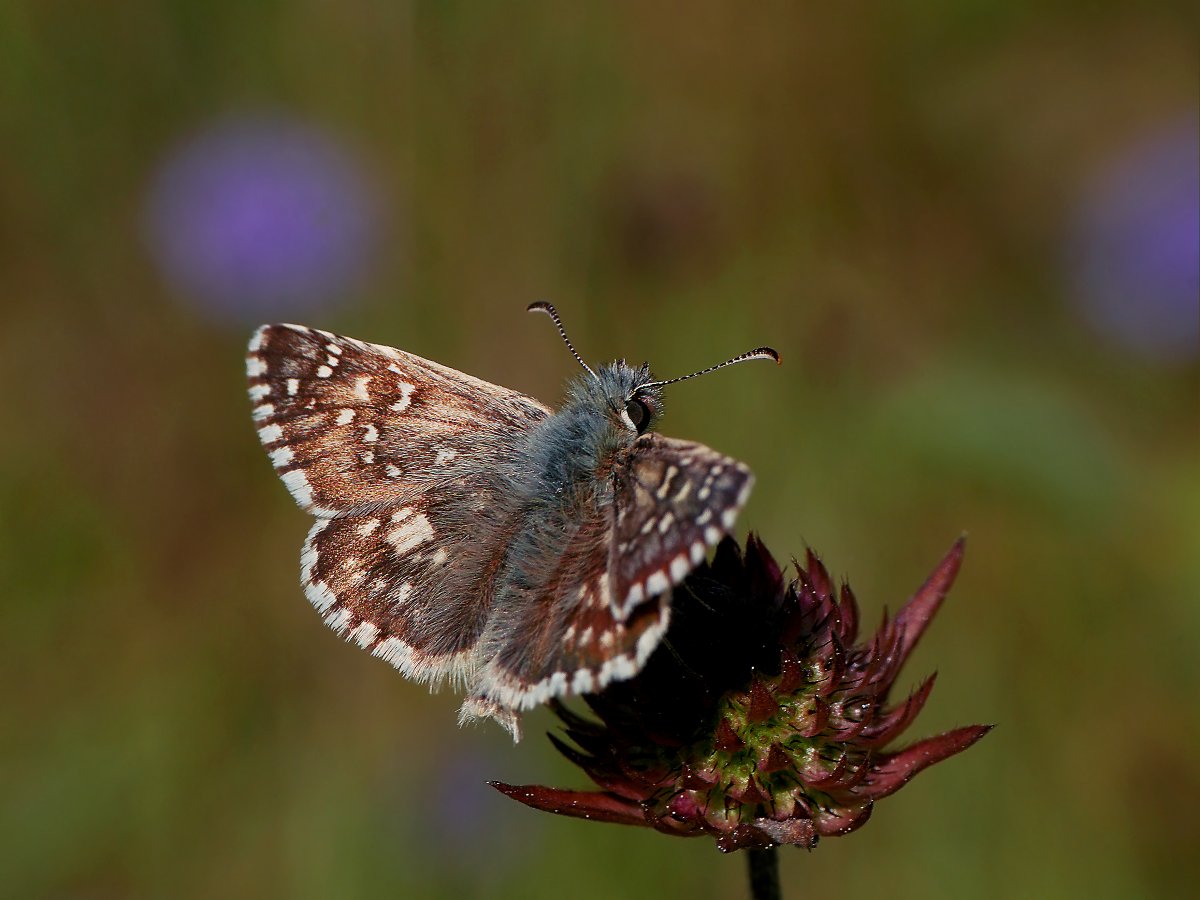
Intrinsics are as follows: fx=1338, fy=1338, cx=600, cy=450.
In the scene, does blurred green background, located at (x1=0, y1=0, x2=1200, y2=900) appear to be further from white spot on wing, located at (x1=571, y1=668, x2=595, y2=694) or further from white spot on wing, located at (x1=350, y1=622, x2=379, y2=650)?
white spot on wing, located at (x1=571, y1=668, x2=595, y2=694)

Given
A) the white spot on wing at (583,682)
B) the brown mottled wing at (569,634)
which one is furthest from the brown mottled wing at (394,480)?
the white spot on wing at (583,682)

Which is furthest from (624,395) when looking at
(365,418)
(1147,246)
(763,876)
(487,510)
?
(1147,246)

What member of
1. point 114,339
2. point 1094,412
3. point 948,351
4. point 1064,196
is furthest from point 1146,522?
point 114,339

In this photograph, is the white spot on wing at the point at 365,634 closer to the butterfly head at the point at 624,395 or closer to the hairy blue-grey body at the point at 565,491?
the hairy blue-grey body at the point at 565,491

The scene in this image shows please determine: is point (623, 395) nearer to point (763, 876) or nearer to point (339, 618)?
point (339, 618)

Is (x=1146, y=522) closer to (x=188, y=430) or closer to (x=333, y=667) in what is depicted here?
(x=333, y=667)

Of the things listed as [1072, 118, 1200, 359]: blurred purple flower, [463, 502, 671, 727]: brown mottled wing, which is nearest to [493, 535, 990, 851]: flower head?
[463, 502, 671, 727]: brown mottled wing
